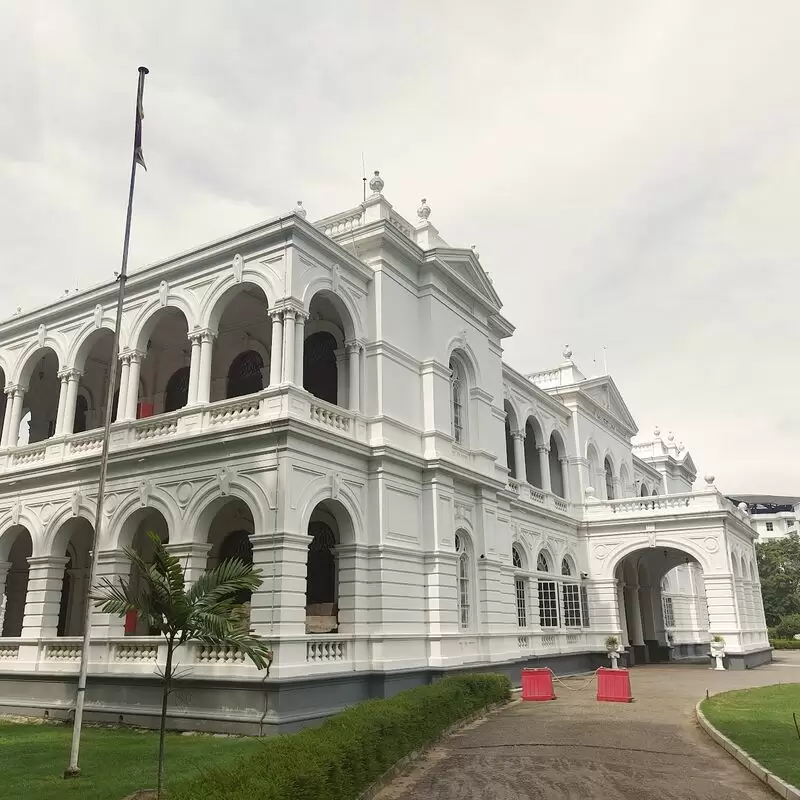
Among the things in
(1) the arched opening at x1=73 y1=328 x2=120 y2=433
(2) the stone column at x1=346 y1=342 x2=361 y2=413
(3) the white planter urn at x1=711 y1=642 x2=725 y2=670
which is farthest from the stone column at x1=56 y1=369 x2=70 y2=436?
(3) the white planter urn at x1=711 y1=642 x2=725 y2=670

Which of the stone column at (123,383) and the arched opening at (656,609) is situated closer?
the stone column at (123,383)

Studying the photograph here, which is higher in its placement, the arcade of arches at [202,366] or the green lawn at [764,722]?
the arcade of arches at [202,366]

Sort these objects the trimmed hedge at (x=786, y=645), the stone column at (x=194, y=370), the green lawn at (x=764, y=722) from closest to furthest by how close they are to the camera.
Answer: the green lawn at (x=764, y=722) → the stone column at (x=194, y=370) → the trimmed hedge at (x=786, y=645)

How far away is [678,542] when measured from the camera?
29.9 metres

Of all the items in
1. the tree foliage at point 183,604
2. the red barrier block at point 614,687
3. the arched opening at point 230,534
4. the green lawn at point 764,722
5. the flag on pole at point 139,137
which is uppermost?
the flag on pole at point 139,137

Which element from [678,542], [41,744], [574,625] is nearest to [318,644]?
[41,744]

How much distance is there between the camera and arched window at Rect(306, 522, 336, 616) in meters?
18.3

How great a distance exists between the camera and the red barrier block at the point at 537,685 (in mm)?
19078

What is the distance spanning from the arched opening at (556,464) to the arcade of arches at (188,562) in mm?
16288

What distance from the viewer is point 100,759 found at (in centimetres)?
1171

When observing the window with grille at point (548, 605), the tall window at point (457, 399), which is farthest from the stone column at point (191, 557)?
the window with grille at point (548, 605)

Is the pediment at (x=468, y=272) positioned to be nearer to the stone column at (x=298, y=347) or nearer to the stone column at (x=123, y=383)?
the stone column at (x=298, y=347)

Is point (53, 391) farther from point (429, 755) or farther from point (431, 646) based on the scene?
point (429, 755)

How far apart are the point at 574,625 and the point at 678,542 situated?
508 centimetres
